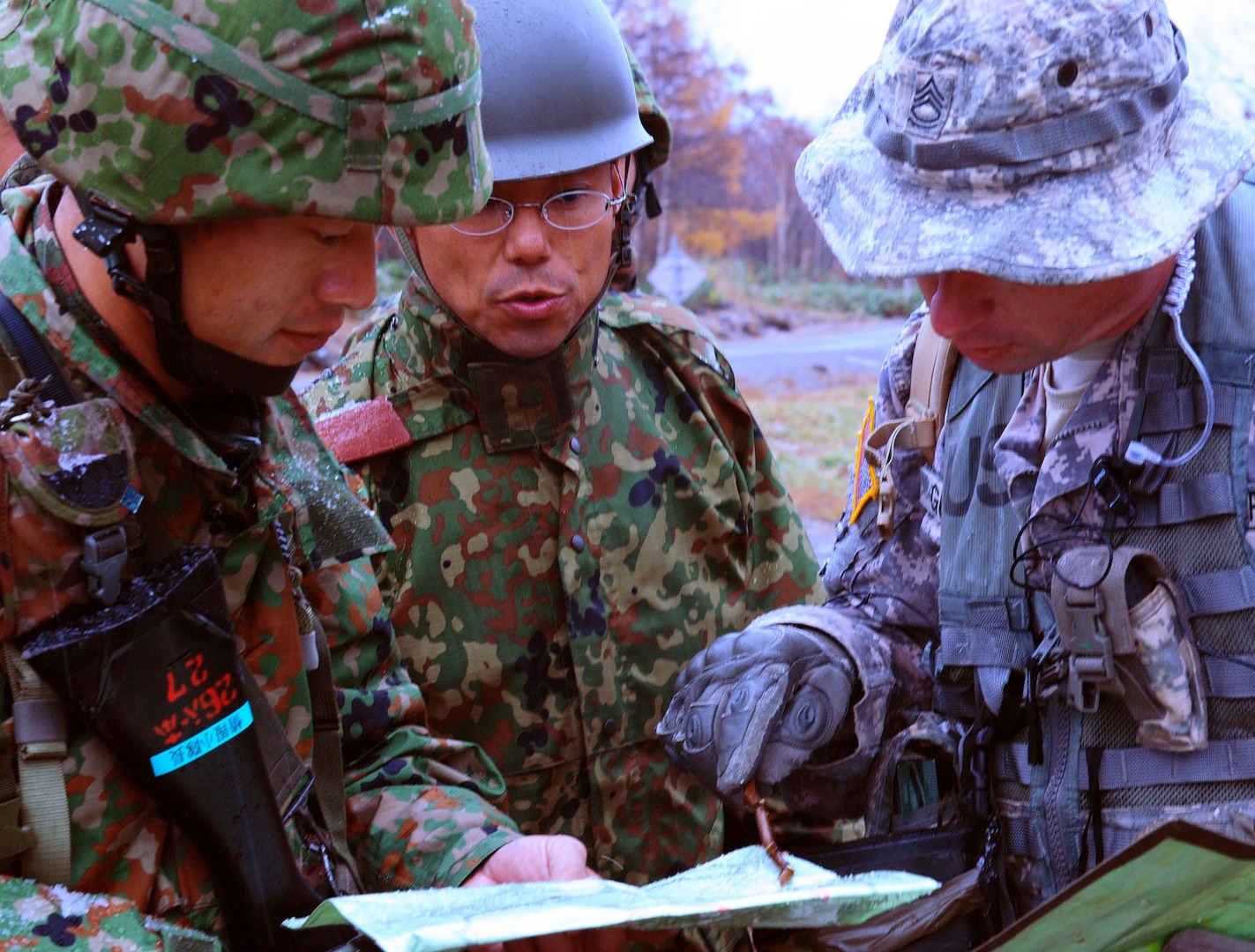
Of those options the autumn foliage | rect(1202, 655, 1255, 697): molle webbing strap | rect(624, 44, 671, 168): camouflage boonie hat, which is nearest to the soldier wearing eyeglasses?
rect(624, 44, 671, 168): camouflage boonie hat

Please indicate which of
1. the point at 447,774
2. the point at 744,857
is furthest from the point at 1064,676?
the point at 447,774

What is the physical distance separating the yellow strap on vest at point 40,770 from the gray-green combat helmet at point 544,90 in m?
1.32

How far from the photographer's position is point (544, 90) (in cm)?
250

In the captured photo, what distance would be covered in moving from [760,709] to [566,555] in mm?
725

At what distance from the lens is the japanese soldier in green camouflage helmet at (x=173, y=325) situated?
1.44m

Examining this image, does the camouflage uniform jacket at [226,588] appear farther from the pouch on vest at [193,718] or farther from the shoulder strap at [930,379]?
the shoulder strap at [930,379]

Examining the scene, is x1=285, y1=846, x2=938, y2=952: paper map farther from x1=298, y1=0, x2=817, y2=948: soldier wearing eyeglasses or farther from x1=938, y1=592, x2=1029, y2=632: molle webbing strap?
x1=298, y1=0, x2=817, y2=948: soldier wearing eyeglasses

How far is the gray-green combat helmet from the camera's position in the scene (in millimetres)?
2445

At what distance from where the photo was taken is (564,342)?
8.38 ft

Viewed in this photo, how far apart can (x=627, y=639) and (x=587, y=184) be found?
973 millimetres

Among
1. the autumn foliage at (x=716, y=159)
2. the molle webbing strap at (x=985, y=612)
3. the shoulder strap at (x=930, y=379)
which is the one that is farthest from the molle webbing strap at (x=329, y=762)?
the autumn foliage at (x=716, y=159)

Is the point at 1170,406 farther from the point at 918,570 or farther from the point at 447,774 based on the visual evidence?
the point at 447,774

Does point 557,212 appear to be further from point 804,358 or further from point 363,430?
point 804,358

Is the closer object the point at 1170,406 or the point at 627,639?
the point at 1170,406
